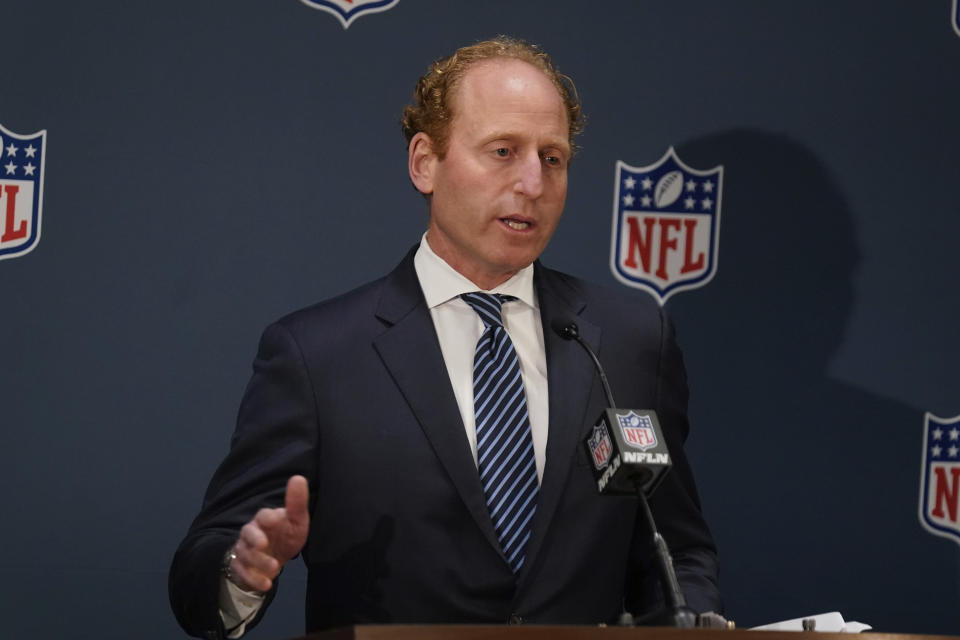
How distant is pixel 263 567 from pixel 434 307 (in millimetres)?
750

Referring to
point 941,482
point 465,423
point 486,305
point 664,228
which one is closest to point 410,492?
point 465,423

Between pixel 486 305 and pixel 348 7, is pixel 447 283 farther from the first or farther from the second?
pixel 348 7

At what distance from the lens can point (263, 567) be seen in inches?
65.6

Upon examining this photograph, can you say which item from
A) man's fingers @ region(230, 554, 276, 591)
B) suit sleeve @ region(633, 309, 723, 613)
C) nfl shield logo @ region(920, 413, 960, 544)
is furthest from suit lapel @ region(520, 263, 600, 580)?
nfl shield logo @ region(920, 413, 960, 544)

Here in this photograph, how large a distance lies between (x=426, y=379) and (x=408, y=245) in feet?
2.61

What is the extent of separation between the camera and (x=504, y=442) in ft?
7.07

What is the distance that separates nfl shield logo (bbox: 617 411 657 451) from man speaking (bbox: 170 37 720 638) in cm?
51

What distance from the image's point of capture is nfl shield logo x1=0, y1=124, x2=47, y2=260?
2760 mm

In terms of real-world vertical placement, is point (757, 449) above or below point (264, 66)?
below

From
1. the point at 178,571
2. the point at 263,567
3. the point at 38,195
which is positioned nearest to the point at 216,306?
the point at 38,195

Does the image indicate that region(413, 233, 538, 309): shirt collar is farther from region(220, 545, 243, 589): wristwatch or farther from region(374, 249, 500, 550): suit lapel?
region(220, 545, 243, 589): wristwatch

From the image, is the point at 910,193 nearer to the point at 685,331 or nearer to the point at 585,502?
the point at 685,331

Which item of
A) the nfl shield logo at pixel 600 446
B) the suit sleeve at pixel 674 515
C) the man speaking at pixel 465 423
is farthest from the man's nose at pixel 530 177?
the nfl shield logo at pixel 600 446

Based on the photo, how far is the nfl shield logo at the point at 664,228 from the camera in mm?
2988
